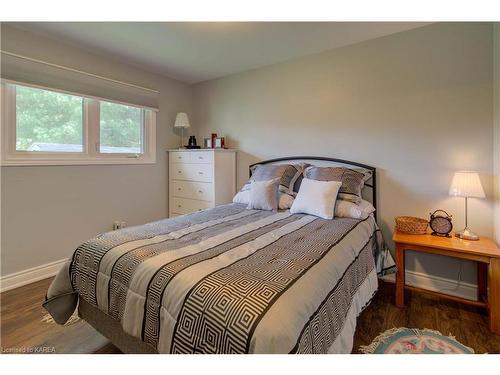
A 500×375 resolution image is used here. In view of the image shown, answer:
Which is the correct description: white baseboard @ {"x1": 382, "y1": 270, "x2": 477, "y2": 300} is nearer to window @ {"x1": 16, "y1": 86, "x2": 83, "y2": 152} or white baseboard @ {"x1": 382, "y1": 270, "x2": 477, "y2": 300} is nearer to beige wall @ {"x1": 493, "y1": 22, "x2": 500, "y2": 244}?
beige wall @ {"x1": 493, "y1": 22, "x2": 500, "y2": 244}

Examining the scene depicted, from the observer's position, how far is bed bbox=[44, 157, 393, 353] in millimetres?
899

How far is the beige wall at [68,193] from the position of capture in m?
2.29

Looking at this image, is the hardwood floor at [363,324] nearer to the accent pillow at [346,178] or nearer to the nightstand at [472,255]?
the nightstand at [472,255]

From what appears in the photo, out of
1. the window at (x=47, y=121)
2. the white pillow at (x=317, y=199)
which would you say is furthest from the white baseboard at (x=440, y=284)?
the window at (x=47, y=121)

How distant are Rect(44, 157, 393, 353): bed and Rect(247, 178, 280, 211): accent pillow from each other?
20.6 inches

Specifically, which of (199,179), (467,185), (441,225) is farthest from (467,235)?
(199,179)

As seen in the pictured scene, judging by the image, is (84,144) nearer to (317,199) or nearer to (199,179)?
(199,179)

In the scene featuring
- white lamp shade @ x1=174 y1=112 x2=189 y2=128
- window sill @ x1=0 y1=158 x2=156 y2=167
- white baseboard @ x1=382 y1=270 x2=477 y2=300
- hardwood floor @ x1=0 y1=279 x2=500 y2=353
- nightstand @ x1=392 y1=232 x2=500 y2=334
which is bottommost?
hardwood floor @ x1=0 y1=279 x2=500 y2=353

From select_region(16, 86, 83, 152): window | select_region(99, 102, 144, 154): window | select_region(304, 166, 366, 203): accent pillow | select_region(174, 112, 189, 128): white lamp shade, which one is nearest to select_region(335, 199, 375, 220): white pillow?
select_region(304, 166, 366, 203): accent pillow

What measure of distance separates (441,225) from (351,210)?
73 cm

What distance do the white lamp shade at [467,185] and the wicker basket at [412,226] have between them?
12.9 inches

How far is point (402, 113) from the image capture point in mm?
2373

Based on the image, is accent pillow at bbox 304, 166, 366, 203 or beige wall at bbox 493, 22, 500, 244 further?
accent pillow at bbox 304, 166, 366, 203
